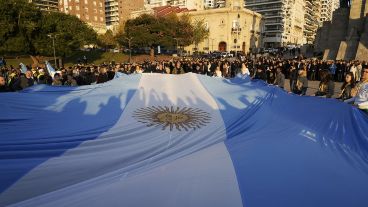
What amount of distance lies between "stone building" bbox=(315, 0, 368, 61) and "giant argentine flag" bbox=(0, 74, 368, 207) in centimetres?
2460

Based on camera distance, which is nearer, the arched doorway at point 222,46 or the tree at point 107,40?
the tree at point 107,40

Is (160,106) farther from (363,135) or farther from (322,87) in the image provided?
(322,87)

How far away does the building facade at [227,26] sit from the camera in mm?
73562

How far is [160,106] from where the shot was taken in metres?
6.59

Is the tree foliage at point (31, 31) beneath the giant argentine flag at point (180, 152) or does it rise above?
above

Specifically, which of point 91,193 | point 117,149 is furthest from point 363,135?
point 91,193

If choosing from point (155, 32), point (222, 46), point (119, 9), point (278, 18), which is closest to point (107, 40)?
point (155, 32)

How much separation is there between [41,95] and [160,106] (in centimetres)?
289

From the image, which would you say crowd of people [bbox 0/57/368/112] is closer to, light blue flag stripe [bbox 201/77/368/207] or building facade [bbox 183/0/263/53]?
light blue flag stripe [bbox 201/77/368/207]

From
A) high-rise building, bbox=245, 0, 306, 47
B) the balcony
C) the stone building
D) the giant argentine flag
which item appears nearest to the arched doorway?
the balcony

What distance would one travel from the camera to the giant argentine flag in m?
3.10

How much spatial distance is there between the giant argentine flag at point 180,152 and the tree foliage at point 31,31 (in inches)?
1232

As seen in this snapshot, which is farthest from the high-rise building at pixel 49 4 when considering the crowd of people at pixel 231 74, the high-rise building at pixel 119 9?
the crowd of people at pixel 231 74

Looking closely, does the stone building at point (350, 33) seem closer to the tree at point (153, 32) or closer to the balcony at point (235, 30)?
the tree at point (153, 32)
